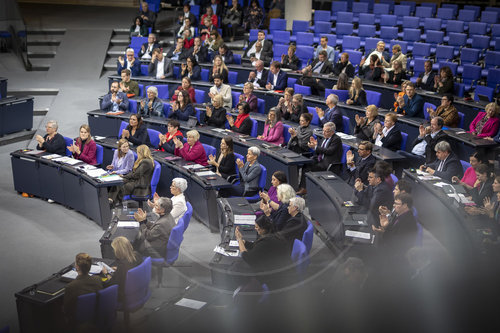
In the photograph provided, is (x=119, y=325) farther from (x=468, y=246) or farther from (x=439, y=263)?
(x=468, y=246)

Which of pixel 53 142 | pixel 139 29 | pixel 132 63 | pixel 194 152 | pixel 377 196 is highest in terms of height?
pixel 139 29

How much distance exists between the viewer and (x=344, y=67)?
13.9m

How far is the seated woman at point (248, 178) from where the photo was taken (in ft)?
28.6

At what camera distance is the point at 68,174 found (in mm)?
9266

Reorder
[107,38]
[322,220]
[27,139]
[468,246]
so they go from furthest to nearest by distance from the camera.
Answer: [107,38]
[27,139]
[322,220]
[468,246]

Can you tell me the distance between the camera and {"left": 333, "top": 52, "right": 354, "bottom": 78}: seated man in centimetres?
1373

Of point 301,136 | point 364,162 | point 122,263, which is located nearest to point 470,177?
point 364,162

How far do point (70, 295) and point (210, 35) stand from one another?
34.6 ft

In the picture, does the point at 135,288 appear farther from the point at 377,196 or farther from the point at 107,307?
the point at 377,196

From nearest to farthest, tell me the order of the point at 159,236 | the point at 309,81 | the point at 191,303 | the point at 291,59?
the point at 191,303 → the point at 159,236 → the point at 309,81 → the point at 291,59

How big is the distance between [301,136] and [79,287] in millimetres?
5176

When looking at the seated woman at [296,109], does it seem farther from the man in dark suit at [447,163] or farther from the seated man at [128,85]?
the seated man at [128,85]

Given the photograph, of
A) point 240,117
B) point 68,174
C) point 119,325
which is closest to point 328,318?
point 119,325

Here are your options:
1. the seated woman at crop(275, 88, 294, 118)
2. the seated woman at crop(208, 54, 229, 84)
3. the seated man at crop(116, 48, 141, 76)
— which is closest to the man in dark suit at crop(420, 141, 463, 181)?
the seated woman at crop(275, 88, 294, 118)
